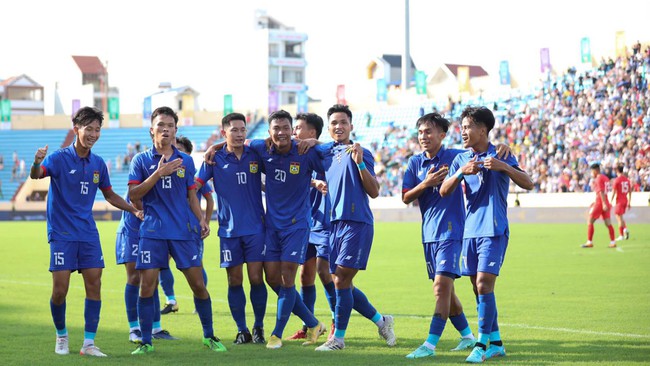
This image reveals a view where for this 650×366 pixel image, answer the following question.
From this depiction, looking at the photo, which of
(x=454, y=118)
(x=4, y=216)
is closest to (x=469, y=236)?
(x=454, y=118)

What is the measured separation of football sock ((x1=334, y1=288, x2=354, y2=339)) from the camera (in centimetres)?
948

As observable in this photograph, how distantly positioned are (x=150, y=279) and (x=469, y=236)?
9.99 ft

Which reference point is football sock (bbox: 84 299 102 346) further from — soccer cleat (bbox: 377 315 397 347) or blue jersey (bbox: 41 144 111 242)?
soccer cleat (bbox: 377 315 397 347)

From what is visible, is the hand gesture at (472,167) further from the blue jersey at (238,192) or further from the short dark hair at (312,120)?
the short dark hair at (312,120)

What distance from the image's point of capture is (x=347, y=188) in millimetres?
9453


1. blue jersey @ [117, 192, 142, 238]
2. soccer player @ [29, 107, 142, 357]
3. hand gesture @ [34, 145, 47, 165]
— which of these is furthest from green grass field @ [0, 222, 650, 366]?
hand gesture @ [34, 145, 47, 165]

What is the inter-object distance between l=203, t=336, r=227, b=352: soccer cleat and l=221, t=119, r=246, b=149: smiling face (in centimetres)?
198

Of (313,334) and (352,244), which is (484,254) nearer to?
(352,244)

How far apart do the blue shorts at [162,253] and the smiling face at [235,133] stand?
124 cm

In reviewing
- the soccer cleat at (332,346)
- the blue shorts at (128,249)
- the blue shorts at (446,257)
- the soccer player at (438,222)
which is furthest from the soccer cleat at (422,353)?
the blue shorts at (128,249)

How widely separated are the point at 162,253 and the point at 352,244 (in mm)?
1825

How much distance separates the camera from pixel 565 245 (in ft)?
84.7

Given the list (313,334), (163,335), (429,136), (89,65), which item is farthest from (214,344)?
(89,65)

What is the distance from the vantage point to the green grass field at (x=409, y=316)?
896cm
